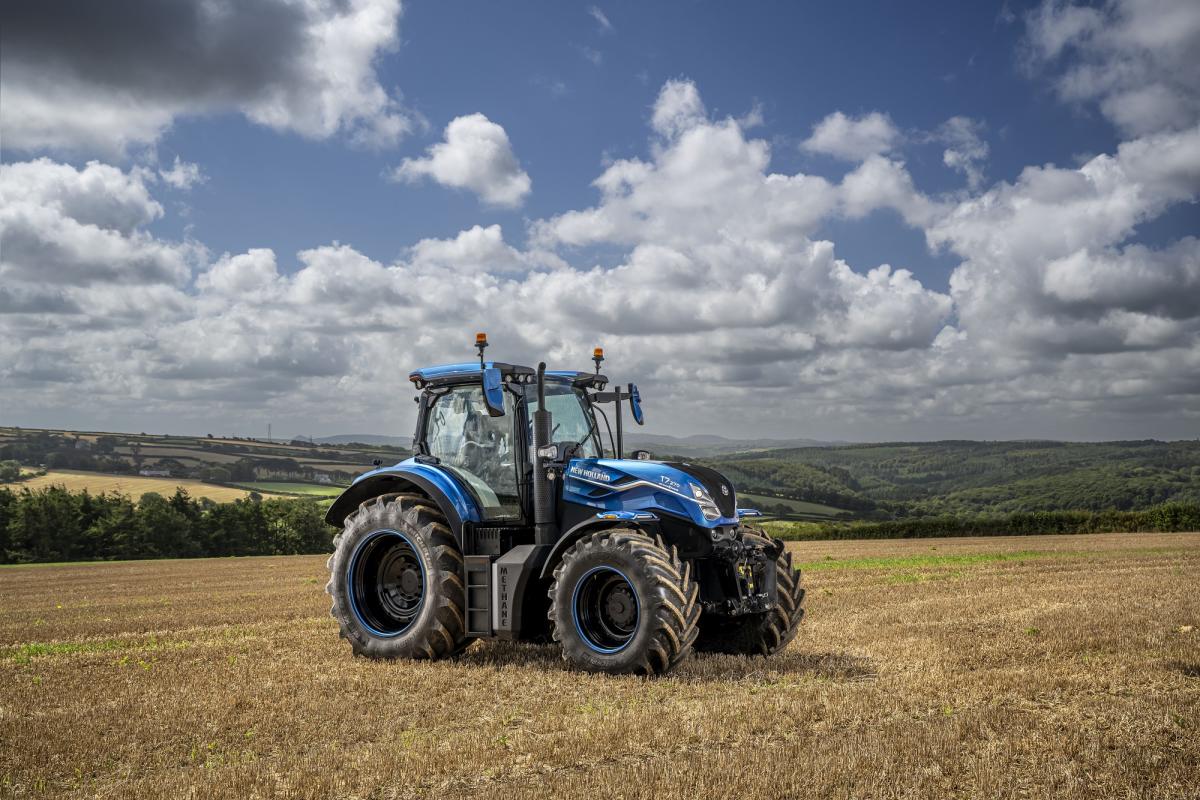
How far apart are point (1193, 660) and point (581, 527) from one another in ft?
20.7

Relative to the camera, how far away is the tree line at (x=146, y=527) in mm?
56844

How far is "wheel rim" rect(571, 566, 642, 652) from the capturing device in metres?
9.23

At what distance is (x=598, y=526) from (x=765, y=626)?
7.12ft

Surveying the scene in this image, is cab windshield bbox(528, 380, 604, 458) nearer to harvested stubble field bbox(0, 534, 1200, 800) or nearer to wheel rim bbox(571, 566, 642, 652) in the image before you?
wheel rim bbox(571, 566, 642, 652)

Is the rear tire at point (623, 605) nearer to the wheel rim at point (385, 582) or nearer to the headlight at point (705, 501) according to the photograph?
the headlight at point (705, 501)

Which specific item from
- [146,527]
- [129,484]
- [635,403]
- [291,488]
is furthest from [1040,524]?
[129,484]


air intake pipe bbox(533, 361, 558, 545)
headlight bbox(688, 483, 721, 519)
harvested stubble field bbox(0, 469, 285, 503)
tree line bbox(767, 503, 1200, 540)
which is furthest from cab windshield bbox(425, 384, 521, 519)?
harvested stubble field bbox(0, 469, 285, 503)

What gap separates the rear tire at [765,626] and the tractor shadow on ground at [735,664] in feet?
0.68

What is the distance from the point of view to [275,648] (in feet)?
38.2

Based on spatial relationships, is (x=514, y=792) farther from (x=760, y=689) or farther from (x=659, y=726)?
(x=760, y=689)

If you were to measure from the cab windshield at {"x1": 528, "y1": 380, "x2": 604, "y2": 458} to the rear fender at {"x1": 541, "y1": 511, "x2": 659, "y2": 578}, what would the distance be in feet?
4.11

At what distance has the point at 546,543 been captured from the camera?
10.0 metres

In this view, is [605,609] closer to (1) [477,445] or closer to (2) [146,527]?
(1) [477,445]

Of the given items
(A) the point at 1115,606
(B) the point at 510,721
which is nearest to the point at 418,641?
(B) the point at 510,721
